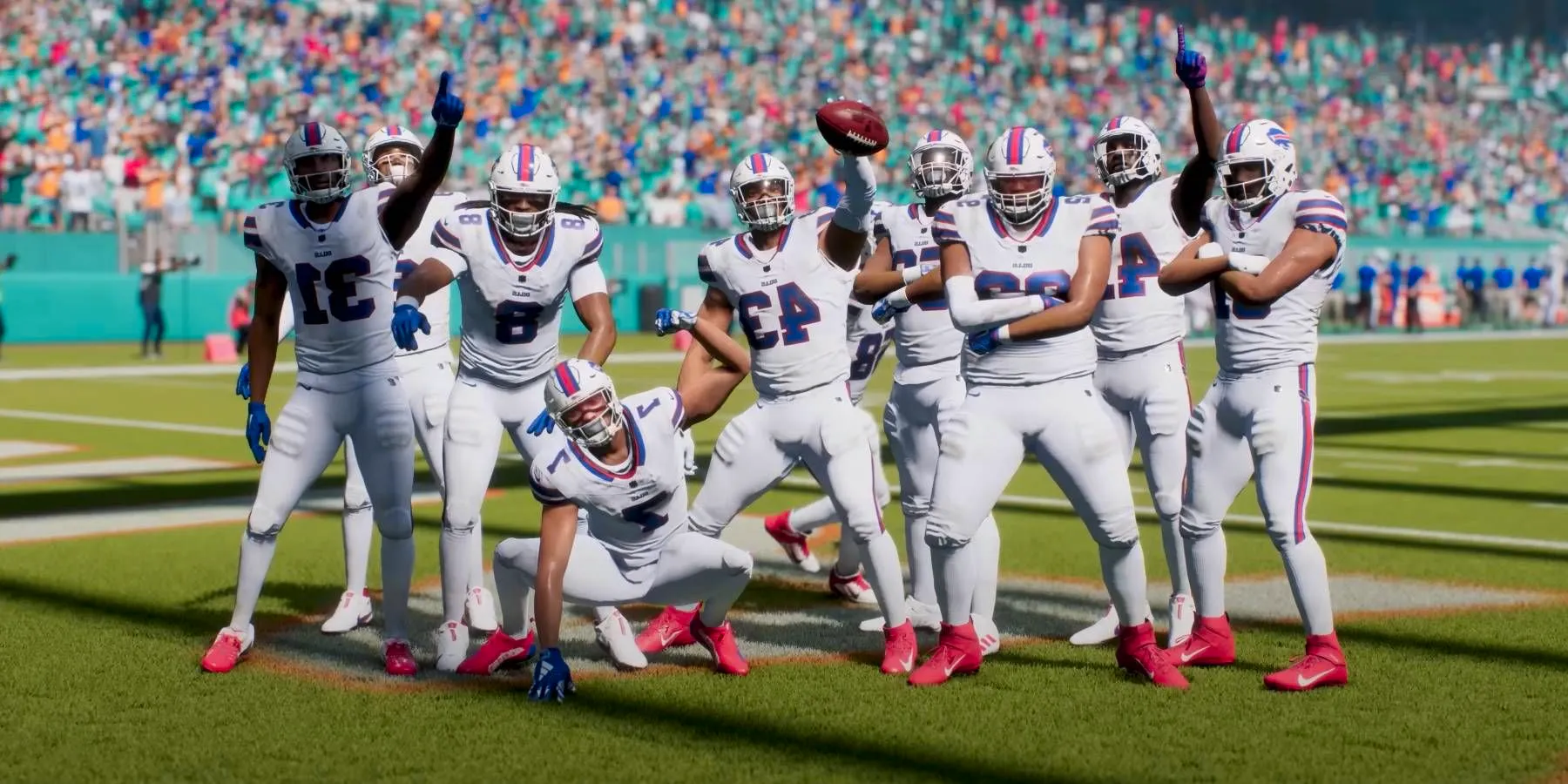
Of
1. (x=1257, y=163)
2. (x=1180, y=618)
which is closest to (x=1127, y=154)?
(x=1257, y=163)

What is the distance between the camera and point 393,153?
26.2 feet

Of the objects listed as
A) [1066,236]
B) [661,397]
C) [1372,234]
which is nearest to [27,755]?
[661,397]

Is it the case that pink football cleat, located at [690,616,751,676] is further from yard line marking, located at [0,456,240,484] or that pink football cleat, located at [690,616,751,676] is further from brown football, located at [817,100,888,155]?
yard line marking, located at [0,456,240,484]

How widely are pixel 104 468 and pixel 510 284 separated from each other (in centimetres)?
799

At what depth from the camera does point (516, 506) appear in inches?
466

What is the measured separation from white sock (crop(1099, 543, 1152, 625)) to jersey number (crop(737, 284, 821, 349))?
4.97 feet

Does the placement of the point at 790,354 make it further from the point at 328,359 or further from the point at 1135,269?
the point at 328,359

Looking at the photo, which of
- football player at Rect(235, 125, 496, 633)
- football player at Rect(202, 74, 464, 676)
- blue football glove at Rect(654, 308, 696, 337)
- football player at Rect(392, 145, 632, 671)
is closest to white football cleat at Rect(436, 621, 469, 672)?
football player at Rect(392, 145, 632, 671)

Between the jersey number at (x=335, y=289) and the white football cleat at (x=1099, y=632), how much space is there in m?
3.30

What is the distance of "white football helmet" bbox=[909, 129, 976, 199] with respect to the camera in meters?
7.84

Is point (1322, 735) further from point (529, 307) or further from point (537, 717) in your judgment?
point (529, 307)

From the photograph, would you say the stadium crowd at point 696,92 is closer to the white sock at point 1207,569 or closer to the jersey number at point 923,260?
the jersey number at point 923,260

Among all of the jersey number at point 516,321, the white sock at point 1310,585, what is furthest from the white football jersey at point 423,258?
the white sock at point 1310,585

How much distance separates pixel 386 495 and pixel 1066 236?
9.43 ft
